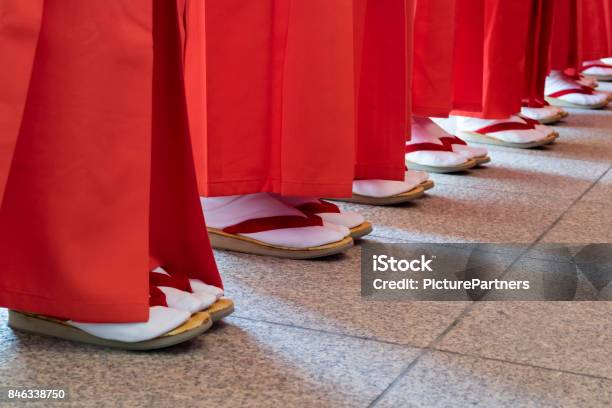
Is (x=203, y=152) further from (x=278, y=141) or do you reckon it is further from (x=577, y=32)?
(x=577, y=32)

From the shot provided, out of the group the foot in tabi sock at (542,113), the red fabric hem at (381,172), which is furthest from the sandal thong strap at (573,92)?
the red fabric hem at (381,172)

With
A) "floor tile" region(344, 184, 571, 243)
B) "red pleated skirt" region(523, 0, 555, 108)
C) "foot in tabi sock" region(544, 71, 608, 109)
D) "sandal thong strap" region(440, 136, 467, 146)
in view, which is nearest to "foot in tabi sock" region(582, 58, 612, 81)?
"foot in tabi sock" region(544, 71, 608, 109)

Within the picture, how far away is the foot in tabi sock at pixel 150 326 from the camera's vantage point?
1.02 meters

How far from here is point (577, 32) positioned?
9.62 ft

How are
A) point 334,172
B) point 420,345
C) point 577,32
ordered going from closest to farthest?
point 420,345
point 334,172
point 577,32

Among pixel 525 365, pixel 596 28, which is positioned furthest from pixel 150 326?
pixel 596 28

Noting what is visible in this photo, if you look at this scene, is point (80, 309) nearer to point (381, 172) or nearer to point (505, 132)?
point (381, 172)

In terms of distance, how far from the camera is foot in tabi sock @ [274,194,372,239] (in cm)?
153

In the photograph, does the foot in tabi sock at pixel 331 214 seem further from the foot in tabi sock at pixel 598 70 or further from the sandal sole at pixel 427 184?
the foot in tabi sock at pixel 598 70

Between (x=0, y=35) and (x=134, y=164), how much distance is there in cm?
18

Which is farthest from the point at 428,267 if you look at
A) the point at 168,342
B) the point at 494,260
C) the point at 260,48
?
the point at 168,342

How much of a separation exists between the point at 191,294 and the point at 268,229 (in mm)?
346

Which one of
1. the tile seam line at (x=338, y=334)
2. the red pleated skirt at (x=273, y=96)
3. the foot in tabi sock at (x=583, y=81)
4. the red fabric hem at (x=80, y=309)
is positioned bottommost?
the tile seam line at (x=338, y=334)

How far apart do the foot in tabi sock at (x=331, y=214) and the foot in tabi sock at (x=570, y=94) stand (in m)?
1.81
